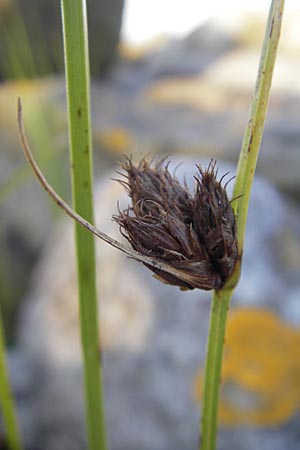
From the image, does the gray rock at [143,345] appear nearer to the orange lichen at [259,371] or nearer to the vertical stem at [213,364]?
the orange lichen at [259,371]

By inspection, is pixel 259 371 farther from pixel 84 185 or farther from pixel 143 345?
pixel 84 185

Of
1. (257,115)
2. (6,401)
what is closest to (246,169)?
(257,115)

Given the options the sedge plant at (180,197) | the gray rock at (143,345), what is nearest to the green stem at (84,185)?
the sedge plant at (180,197)

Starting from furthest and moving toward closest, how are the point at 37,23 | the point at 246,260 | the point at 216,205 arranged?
the point at 37,23, the point at 246,260, the point at 216,205

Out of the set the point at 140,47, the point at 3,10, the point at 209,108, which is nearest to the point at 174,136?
the point at 209,108

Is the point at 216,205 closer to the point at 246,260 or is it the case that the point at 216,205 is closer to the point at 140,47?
the point at 246,260
